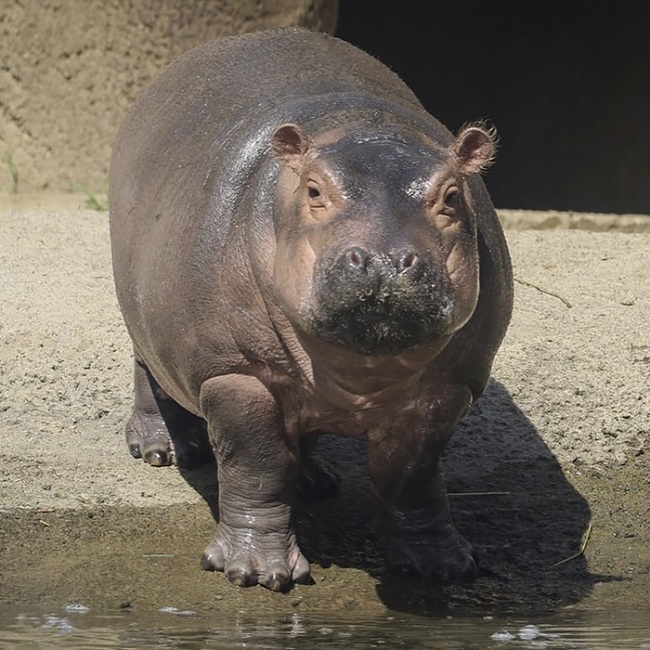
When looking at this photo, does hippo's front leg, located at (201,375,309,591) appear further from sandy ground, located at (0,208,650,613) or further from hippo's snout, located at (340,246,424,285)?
hippo's snout, located at (340,246,424,285)

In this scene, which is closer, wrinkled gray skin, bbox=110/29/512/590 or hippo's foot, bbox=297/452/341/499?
wrinkled gray skin, bbox=110/29/512/590

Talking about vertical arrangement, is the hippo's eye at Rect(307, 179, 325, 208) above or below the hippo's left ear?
below

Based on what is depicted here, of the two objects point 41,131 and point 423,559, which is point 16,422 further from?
point 41,131

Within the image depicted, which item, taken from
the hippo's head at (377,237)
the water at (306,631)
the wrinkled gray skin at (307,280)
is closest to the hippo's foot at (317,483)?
the wrinkled gray skin at (307,280)

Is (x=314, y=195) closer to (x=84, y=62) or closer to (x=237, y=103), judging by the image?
(x=237, y=103)

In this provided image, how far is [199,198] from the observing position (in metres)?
4.66

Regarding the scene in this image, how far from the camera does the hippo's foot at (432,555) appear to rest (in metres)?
4.73

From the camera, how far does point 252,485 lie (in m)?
4.58

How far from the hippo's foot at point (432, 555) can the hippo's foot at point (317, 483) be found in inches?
24.4

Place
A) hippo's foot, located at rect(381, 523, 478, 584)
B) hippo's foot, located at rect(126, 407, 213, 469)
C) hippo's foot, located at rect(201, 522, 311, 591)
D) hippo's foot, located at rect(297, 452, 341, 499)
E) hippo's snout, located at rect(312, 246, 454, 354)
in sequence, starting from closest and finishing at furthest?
1. hippo's snout, located at rect(312, 246, 454, 354)
2. hippo's foot, located at rect(201, 522, 311, 591)
3. hippo's foot, located at rect(381, 523, 478, 584)
4. hippo's foot, located at rect(297, 452, 341, 499)
5. hippo's foot, located at rect(126, 407, 213, 469)

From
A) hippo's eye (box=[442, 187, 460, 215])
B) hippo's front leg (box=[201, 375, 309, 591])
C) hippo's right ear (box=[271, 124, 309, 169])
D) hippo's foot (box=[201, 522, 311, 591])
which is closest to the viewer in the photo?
hippo's eye (box=[442, 187, 460, 215])

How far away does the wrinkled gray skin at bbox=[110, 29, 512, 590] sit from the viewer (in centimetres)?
378

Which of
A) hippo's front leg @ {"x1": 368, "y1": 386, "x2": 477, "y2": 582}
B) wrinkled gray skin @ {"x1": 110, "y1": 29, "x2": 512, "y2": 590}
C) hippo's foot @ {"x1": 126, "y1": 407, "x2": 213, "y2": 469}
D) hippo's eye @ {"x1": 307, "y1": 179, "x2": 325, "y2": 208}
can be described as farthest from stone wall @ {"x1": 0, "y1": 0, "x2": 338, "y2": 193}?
hippo's eye @ {"x1": 307, "y1": 179, "x2": 325, "y2": 208}

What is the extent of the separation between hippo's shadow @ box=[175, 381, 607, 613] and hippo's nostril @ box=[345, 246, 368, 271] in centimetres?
128
